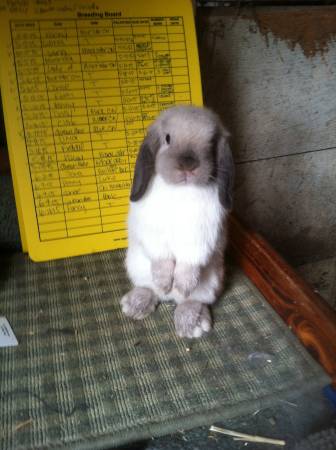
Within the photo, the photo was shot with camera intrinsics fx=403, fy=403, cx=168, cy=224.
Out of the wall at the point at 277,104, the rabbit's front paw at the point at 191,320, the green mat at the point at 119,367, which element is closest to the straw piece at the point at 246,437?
the green mat at the point at 119,367

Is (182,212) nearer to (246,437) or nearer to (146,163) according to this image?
(146,163)

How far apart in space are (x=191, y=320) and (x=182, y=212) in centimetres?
25

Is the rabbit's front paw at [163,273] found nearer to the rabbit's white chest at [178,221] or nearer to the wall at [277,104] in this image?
the rabbit's white chest at [178,221]

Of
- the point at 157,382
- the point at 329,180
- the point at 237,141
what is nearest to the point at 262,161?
the point at 237,141

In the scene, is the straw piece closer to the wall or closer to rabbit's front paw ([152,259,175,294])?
rabbit's front paw ([152,259,175,294])

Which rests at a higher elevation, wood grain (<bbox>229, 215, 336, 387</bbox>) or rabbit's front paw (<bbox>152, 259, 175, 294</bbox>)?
rabbit's front paw (<bbox>152, 259, 175, 294</bbox>)

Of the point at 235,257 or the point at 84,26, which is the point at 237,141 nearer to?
the point at 235,257

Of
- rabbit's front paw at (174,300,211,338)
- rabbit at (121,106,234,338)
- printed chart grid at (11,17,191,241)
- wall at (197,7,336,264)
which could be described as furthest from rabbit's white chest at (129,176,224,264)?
wall at (197,7,336,264)

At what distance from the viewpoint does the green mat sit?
71 centimetres

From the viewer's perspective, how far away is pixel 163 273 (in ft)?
3.02

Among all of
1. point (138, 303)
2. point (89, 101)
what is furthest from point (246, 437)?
point (89, 101)

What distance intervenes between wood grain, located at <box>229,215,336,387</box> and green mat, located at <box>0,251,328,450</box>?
23mm

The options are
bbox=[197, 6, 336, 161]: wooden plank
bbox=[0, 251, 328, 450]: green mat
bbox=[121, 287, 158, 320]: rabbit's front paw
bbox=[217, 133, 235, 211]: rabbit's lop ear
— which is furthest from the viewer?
bbox=[197, 6, 336, 161]: wooden plank

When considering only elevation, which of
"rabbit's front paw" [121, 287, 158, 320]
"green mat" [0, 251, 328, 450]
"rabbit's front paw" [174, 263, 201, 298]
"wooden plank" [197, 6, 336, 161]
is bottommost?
"green mat" [0, 251, 328, 450]
